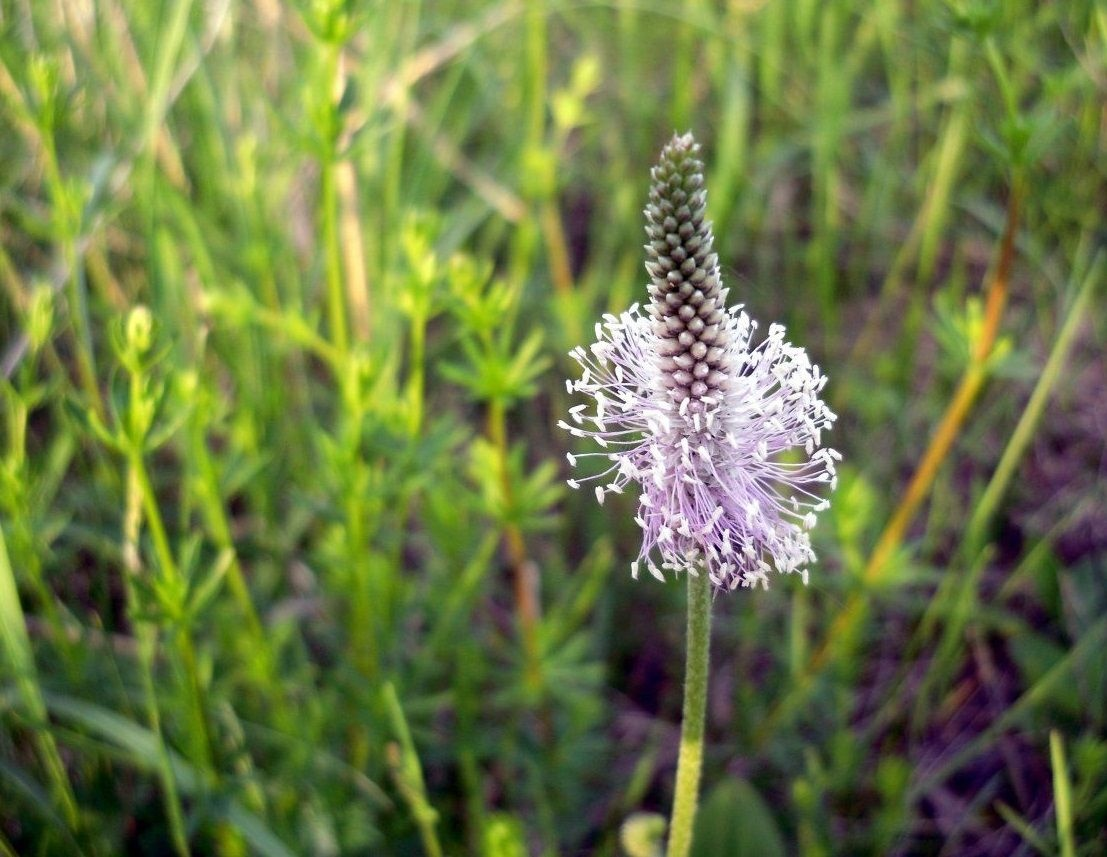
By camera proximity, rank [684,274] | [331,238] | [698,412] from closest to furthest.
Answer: [684,274]
[698,412]
[331,238]

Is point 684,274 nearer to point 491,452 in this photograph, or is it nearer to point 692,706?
point 692,706

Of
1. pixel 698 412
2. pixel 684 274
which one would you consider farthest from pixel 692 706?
pixel 684 274

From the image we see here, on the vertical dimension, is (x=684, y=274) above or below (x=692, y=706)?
above

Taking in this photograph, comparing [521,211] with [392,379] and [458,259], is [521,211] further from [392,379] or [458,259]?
[458,259]

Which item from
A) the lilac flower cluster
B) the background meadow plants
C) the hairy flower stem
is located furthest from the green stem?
the hairy flower stem

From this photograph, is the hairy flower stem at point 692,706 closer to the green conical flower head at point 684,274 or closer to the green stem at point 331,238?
the green conical flower head at point 684,274

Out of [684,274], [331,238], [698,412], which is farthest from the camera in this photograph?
[331,238]

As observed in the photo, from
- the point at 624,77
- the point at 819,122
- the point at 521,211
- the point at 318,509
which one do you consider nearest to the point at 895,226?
the point at 819,122

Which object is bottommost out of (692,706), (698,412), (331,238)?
(692,706)
